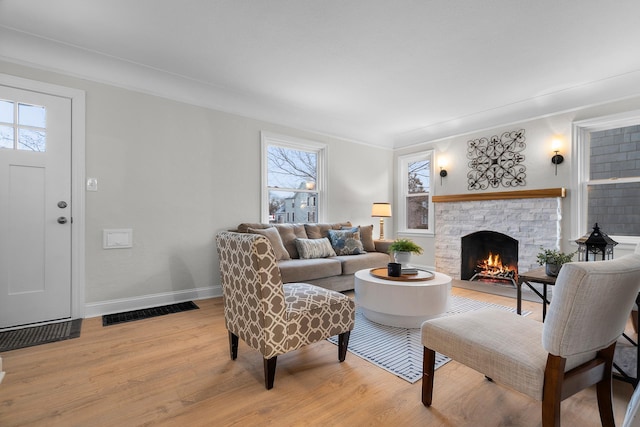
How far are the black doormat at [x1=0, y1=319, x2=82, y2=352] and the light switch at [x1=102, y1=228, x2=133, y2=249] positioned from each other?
2.44ft

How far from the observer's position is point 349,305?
2047mm

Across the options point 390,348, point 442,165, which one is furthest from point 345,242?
point 442,165

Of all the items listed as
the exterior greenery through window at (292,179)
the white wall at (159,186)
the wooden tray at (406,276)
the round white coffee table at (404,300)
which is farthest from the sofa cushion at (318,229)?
the round white coffee table at (404,300)

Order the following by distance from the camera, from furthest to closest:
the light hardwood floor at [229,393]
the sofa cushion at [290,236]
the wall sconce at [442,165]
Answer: the wall sconce at [442,165] → the sofa cushion at [290,236] → the light hardwood floor at [229,393]

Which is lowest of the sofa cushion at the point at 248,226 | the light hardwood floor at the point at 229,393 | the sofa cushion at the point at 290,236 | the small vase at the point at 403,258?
the light hardwood floor at the point at 229,393

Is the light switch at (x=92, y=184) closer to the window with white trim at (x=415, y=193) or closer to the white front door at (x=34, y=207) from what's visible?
the white front door at (x=34, y=207)

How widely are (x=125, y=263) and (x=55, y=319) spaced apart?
71 centimetres

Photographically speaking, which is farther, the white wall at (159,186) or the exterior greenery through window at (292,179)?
the exterior greenery through window at (292,179)

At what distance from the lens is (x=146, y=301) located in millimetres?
3213

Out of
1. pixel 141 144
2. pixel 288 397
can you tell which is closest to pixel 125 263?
pixel 141 144

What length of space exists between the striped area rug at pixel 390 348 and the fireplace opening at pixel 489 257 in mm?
2439

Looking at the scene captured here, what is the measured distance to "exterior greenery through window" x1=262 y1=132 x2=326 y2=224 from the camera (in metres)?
4.30

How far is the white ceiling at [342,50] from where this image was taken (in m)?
2.24

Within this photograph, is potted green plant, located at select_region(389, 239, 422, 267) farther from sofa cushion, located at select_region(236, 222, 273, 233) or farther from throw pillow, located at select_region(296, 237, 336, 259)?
sofa cushion, located at select_region(236, 222, 273, 233)
